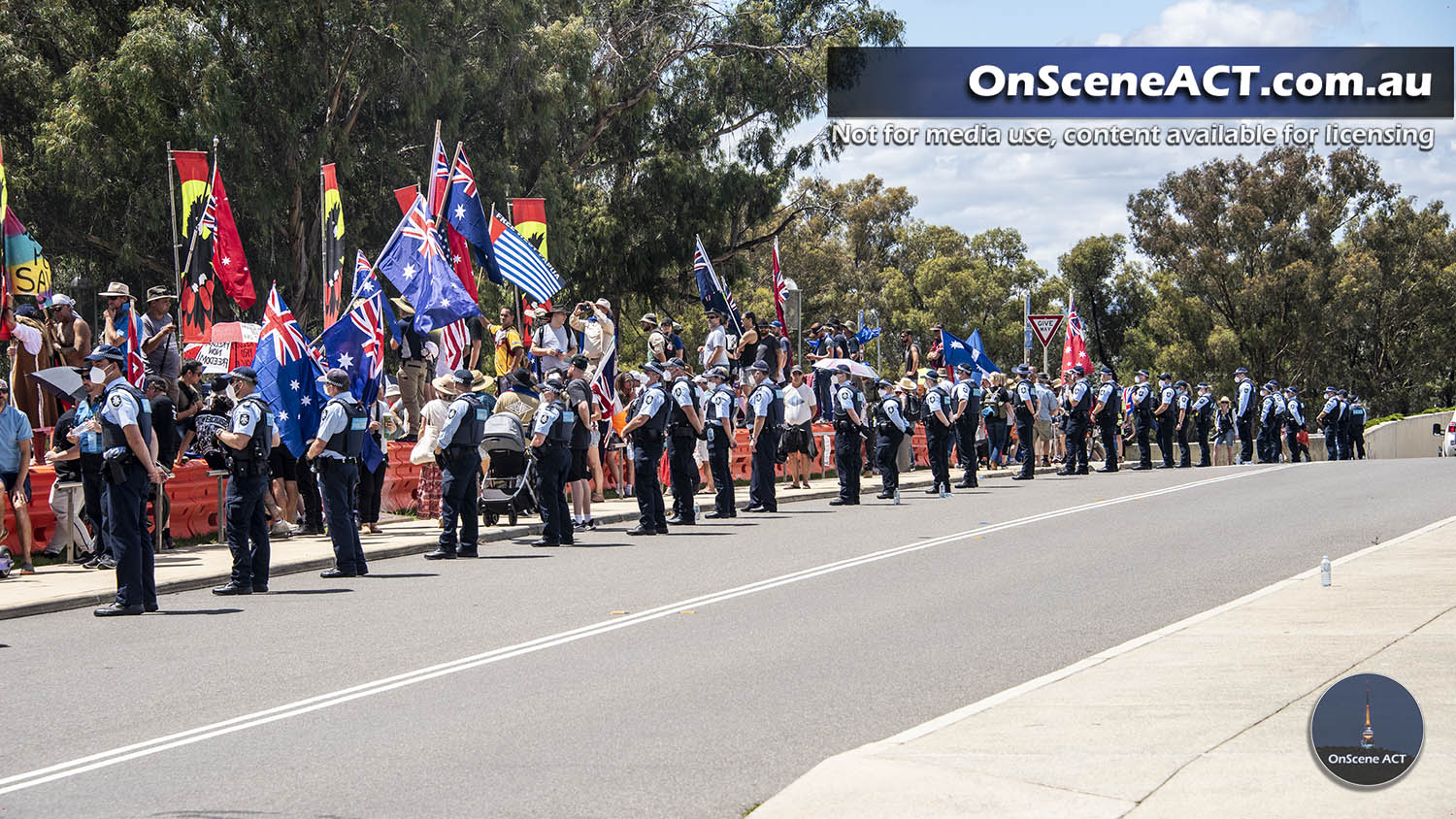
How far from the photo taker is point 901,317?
6469 centimetres

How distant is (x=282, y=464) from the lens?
1730 cm

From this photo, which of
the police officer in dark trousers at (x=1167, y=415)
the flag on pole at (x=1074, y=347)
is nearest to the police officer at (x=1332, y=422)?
the police officer in dark trousers at (x=1167, y=415)

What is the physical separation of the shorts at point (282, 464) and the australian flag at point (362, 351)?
47 centimetres

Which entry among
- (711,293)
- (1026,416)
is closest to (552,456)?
(711,293)

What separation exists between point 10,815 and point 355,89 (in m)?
27.7

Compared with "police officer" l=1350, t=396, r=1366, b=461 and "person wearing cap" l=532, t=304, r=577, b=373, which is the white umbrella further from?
"police officer" l=1350, t=396, r=1366, b=461

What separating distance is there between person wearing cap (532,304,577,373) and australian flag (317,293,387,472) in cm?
305

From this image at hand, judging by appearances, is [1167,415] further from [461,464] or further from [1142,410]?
[461,464]

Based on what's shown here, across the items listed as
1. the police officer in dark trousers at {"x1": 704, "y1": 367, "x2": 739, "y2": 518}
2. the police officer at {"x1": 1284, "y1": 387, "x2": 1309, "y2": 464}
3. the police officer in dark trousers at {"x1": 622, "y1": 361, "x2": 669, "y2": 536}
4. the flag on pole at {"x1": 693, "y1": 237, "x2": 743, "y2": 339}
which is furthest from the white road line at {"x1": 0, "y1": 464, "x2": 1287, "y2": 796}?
the police officer at {"x1": 1284, "y1": 387, "x2": 1309, "y2": 464}

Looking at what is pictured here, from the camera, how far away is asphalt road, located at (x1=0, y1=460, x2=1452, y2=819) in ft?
23.2

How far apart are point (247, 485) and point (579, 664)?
471 cm

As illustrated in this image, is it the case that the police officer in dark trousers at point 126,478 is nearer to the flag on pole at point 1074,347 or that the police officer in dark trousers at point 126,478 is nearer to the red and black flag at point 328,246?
the red and black flag at point 328,246

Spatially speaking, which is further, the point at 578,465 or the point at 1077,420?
the point at 1077,420

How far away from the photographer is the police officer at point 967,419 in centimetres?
2652
